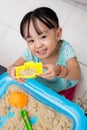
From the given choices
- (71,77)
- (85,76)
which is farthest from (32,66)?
(85,76)

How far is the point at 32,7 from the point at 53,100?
0.71 m

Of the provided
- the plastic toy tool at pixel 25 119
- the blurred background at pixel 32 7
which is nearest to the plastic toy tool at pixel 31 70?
the plastic toy tool at pixel 25 119

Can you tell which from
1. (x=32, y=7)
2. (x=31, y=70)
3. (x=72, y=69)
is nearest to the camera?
(x=31, y=70)

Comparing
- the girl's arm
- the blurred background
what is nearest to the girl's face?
the girl's arm

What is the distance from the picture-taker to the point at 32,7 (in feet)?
5.04

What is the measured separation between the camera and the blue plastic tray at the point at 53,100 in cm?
92

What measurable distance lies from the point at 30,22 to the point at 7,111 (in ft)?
1.03

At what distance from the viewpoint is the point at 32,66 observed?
0.88 metres

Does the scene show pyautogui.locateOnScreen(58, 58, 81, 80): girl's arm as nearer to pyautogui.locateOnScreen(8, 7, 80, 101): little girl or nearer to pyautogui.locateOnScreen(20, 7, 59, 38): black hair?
pyautogui.locateOnScreen(8, 7, 80, 101): little girl

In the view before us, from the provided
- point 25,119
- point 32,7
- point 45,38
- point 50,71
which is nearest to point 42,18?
point 45,38

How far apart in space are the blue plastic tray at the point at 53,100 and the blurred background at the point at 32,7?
1.11 ft

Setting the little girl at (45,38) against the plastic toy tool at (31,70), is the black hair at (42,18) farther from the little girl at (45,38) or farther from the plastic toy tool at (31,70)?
the plastic toy tool at (31,70)

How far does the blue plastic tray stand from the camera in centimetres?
92

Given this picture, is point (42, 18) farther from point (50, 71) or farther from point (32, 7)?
point (32, 7)
